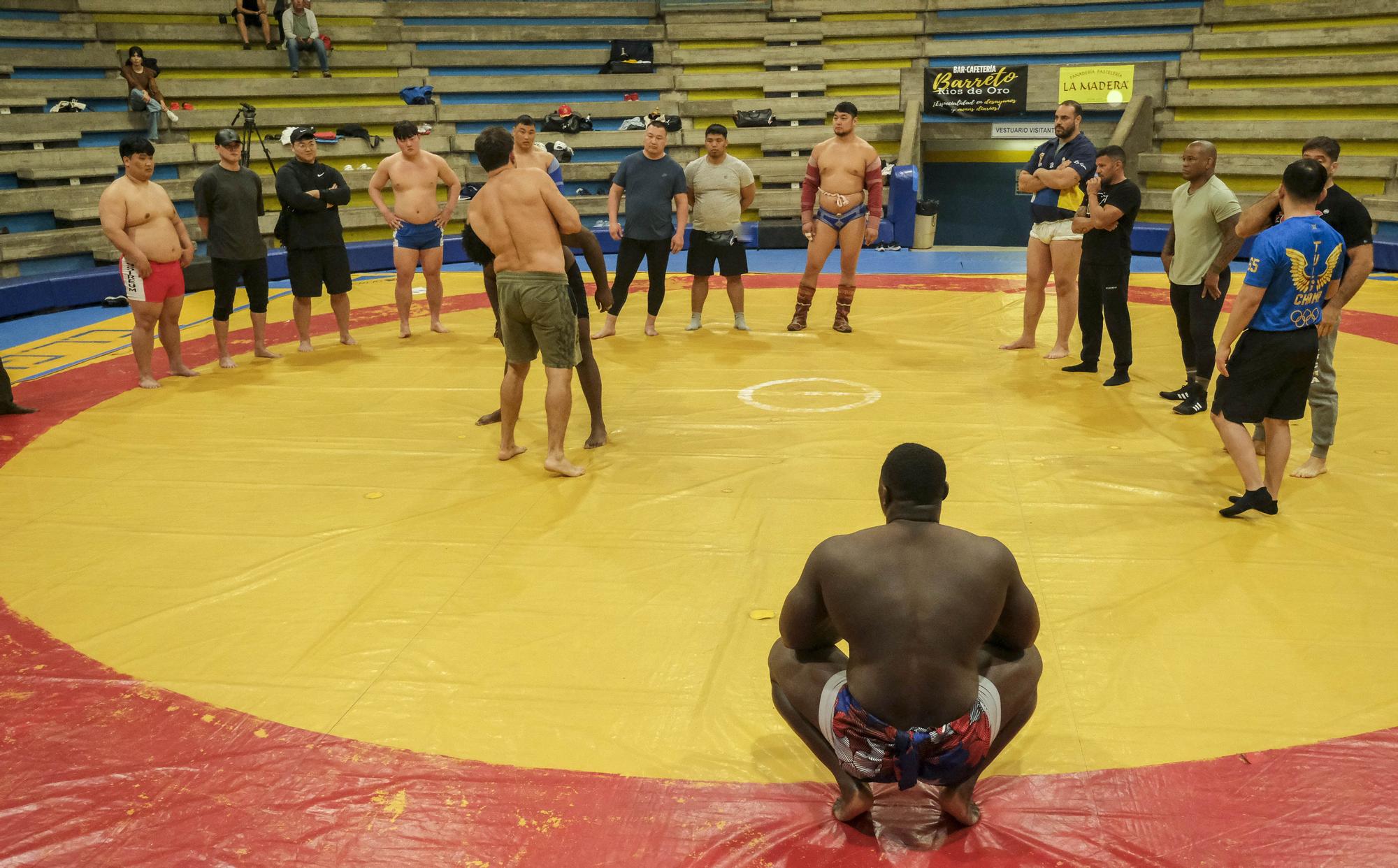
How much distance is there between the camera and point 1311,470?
4859 millimetres

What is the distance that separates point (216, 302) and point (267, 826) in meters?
5.49

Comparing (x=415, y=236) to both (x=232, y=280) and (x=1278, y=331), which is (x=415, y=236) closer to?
(x=232, y=280)

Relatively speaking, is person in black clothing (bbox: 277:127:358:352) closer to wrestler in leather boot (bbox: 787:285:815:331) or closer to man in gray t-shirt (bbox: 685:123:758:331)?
man in gray t-shirt (bbox: 685:123:758:331)

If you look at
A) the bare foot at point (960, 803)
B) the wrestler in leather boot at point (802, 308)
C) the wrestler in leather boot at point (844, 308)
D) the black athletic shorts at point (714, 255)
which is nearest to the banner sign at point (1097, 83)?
the wrestler in leather boot at point (844, 308)

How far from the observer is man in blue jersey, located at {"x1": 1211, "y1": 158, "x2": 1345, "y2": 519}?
415 centimetres

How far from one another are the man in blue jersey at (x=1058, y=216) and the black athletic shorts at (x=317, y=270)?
4.90m

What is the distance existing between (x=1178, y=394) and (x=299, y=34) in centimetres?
1270

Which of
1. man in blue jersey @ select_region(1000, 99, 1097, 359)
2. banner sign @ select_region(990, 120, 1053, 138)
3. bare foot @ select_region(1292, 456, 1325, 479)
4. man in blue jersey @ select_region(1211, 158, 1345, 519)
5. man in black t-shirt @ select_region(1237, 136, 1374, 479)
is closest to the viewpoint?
man in blue jersey @ select_region(1211, 158, 1345, 519)

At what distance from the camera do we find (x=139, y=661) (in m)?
3.45

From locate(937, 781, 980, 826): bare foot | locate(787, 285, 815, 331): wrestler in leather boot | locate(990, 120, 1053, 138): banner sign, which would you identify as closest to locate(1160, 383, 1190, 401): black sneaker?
locate(787, 285, 815, 331): wrestler in leather boot

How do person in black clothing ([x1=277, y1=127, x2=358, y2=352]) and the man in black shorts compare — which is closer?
the man in black shorts

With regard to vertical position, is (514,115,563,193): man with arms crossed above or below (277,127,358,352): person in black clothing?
above

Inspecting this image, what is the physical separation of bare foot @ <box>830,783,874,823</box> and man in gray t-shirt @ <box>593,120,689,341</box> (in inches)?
224

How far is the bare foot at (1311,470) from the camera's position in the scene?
4.84 meters
